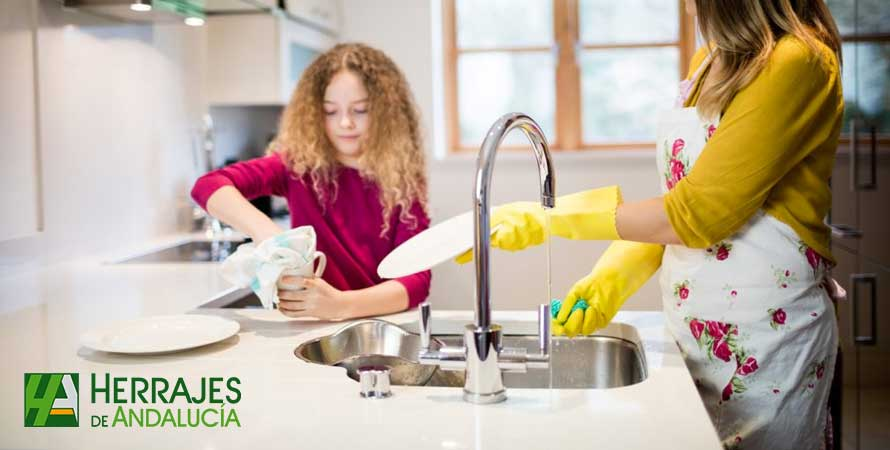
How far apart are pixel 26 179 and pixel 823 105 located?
1691 millimetres

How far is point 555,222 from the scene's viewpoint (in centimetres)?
125

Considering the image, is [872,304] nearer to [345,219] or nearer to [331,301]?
[345,219]

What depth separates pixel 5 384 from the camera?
3.68 ft

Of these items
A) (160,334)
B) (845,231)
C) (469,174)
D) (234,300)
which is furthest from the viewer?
(469,174)

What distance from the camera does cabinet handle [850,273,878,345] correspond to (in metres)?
2.14

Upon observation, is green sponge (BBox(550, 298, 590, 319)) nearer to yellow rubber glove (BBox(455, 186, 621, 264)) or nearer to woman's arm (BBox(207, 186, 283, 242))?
yellow rubber glove (BBox(455, 186, 621, 264))

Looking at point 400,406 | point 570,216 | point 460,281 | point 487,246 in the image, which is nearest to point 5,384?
point 400,406

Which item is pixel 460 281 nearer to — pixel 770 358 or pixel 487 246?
pixel 770 358

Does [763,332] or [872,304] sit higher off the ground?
[763,332]

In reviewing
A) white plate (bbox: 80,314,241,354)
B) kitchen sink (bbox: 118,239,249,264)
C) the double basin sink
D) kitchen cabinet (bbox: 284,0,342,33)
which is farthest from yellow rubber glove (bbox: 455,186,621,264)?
kitchen cabinet (bbox: 284,0,342,33)

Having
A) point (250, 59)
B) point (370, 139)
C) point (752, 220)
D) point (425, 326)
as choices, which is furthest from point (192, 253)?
point (752, 220)

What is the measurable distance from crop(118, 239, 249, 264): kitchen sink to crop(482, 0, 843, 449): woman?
1325 mm

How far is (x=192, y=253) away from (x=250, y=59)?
0.84m

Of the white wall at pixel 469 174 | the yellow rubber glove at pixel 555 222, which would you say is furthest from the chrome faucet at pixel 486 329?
the white wall at pixel 469 174
